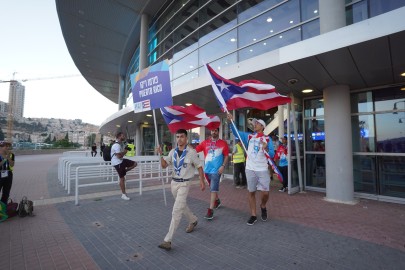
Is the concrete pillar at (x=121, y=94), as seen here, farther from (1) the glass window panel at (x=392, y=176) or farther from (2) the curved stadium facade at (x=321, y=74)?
(1) the glass window panel at (x=392, y=176)

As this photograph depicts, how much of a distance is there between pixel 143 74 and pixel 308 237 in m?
5.05

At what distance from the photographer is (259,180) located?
5016 millimetres

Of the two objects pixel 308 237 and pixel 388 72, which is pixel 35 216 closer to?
pixel 308 237

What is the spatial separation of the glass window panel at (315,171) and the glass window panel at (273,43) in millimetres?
4172

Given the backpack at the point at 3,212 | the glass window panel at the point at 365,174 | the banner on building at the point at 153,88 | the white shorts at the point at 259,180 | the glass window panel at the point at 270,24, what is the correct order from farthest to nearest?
the glass window panel at the point at 270,24 → the glass window panel at the point at 365,174 → the banner on building at the point at 153,88 → the backpack at the point at 3,212 → the white shorts at the point at 259,180

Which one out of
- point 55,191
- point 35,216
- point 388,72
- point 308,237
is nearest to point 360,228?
point 308,237

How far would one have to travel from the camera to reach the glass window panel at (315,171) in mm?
Answer: 8751

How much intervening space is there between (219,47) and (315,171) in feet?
22.2

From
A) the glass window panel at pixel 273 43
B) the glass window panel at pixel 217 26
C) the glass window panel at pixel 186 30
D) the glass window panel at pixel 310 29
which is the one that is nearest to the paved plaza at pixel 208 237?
the glass window panel at pixel 310 29

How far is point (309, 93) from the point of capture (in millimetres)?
8562

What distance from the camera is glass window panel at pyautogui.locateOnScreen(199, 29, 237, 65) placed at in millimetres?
10695

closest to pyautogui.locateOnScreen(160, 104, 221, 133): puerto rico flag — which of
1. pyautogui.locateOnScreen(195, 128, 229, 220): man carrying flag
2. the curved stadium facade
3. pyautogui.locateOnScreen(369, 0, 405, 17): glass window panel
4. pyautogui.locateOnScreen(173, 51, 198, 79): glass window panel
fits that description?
pyautogui.locateOnScreen(195, 128, 229, 220): man carrying flag

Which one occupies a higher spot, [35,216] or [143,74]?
[143,74]

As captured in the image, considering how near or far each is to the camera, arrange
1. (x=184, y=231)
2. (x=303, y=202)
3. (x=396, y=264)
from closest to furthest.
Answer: (x=396, y=264) < (x=184, y=231) < (x=303, y=202)
